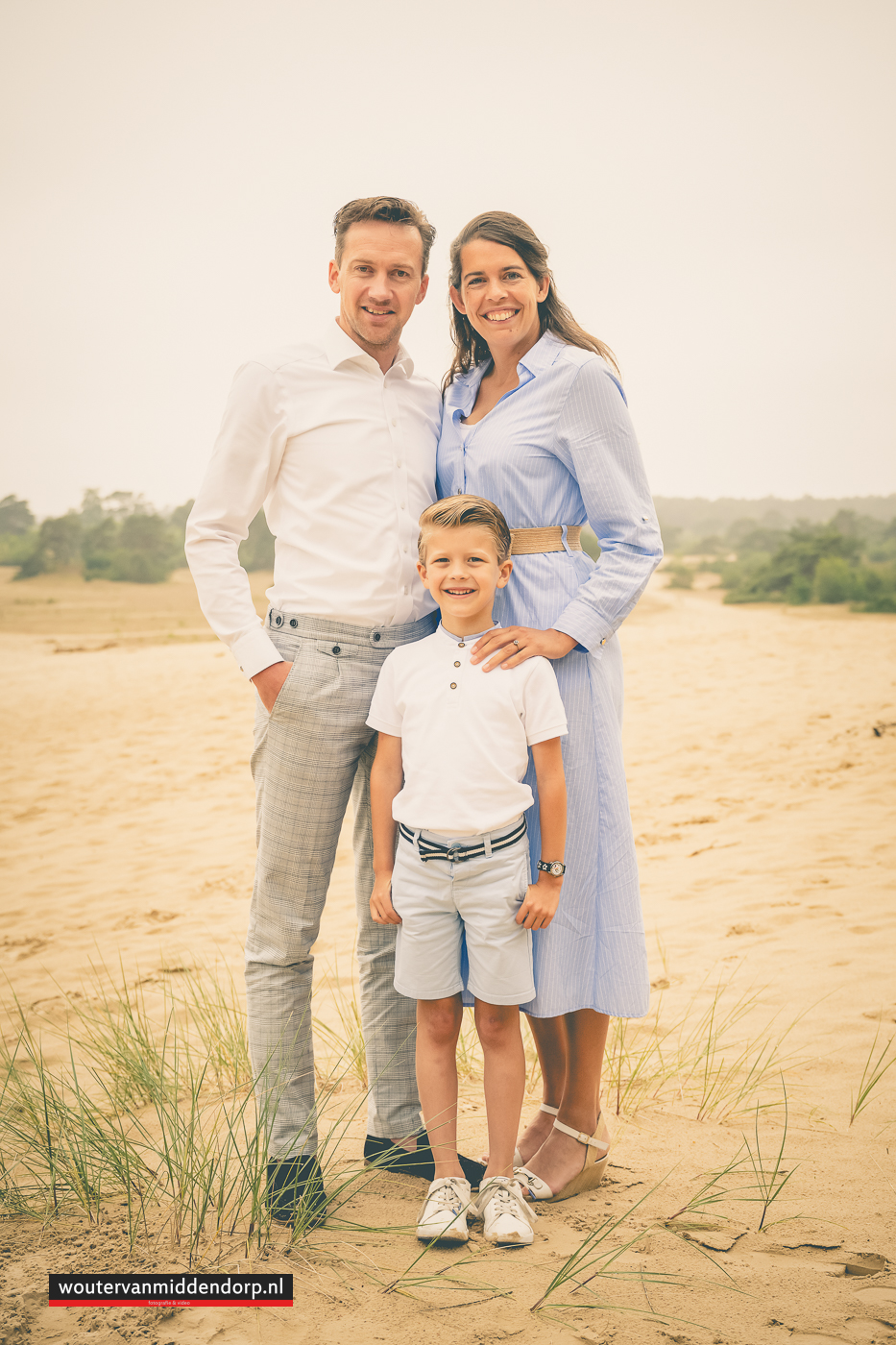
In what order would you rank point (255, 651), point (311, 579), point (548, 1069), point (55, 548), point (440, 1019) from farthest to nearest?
point (55, 548) → point (548, 1069) → point (311, 579) → point (255, 651) → point (440, 1019)

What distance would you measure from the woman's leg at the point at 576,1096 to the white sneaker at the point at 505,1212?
192mm

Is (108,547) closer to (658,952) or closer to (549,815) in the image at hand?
(658,952)

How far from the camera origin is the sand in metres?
2.00

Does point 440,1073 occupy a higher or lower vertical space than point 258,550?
lower

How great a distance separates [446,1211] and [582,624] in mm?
1390

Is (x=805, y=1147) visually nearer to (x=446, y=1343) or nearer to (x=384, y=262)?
(x=446, y=1343)

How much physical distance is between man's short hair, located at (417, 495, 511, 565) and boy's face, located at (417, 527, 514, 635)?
0.01m

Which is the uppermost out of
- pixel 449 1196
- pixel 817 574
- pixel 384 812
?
pixel 817 574

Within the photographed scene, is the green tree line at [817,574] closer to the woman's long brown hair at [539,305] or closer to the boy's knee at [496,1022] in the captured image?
the woman's long brown hair at [539,305]

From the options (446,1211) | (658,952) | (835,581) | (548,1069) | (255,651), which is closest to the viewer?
(446,1211)

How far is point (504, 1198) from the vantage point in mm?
2229

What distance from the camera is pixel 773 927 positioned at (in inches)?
195

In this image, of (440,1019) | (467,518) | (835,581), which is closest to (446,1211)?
(440,1019)

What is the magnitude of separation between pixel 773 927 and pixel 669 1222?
9.30 feet
